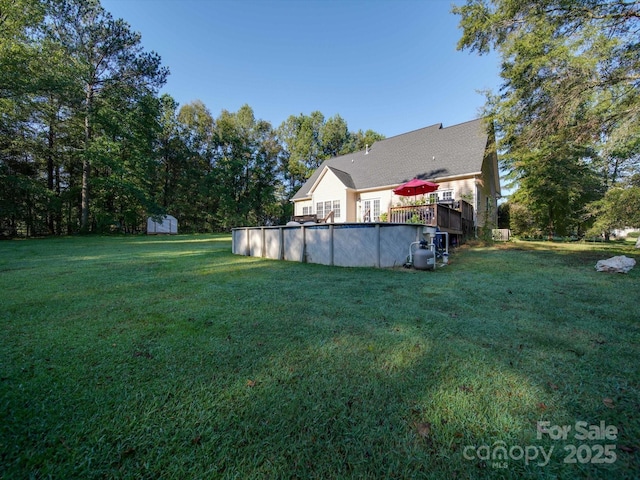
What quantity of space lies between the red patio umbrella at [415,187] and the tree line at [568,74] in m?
2.91

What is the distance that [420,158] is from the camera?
15.4 m

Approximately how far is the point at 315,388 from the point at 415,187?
10.6 metres

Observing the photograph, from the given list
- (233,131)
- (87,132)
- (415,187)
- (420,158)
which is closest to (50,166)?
(87,132)

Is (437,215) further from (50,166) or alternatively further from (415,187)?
(50,166)

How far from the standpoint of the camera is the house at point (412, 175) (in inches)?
518

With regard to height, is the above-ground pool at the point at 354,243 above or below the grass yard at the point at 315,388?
above

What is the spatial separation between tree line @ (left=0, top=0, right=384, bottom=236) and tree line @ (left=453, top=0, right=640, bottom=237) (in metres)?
20.9

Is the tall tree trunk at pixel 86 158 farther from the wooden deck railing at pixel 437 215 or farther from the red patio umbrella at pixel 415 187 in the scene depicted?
the wooden deck railing at pixel 437 215

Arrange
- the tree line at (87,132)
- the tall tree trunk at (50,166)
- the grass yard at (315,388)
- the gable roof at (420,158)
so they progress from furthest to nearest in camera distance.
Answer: the tall tree trunk at (50,166), the tree line at (87,132), the gable roof at (420,158), the grass yard at (315,388)

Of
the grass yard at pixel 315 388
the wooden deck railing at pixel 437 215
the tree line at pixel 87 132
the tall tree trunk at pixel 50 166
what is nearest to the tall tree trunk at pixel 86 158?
the tree line at pixel 87 132

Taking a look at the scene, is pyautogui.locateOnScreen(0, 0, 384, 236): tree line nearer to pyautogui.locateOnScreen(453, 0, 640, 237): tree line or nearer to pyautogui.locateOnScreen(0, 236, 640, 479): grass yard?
pyautogui.locateOnScreen(0, 236, 640, 479): grass yard

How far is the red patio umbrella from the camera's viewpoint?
10.3m

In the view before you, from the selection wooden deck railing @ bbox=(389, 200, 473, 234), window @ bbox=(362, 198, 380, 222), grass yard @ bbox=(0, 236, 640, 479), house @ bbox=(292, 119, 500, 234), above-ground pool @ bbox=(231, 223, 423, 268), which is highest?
house @ bbox=(292, 119, 500, 234)

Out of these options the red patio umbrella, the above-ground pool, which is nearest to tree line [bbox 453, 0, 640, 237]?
the red patio umbrella
